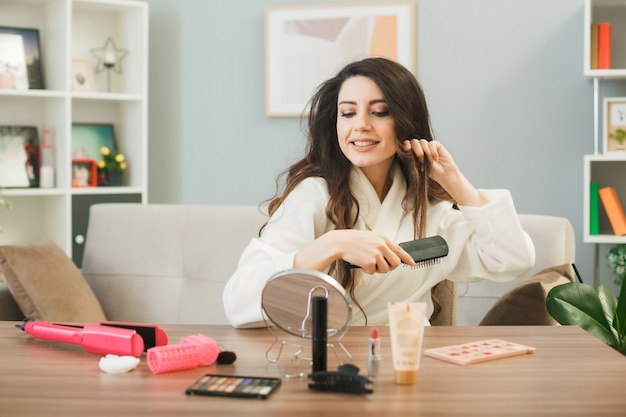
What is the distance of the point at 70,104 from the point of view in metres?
4.07

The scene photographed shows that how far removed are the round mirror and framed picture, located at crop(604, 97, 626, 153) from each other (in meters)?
2.73

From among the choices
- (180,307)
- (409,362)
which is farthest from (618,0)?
(409,362)

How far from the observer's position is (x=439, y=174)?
196 cm

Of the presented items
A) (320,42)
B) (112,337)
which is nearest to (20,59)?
(320,42)

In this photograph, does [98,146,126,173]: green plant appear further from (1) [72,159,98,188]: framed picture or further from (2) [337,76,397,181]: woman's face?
(2) [337,76,397,181]: woman's face

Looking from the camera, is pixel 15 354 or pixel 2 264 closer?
pixel 15 354

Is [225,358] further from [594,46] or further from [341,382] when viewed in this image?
[594,46]

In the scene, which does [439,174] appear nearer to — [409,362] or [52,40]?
[409,362]

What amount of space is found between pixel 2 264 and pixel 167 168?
200cm

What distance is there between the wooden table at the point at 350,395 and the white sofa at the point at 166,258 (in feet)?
4.48

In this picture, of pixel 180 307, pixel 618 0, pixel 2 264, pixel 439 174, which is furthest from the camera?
pixel 618 0

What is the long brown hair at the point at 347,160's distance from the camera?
1960 mm

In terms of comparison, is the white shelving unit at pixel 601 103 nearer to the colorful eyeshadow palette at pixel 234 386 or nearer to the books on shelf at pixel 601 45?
the books on shelf at pixel 601 45

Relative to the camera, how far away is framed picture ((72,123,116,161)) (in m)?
4.30
